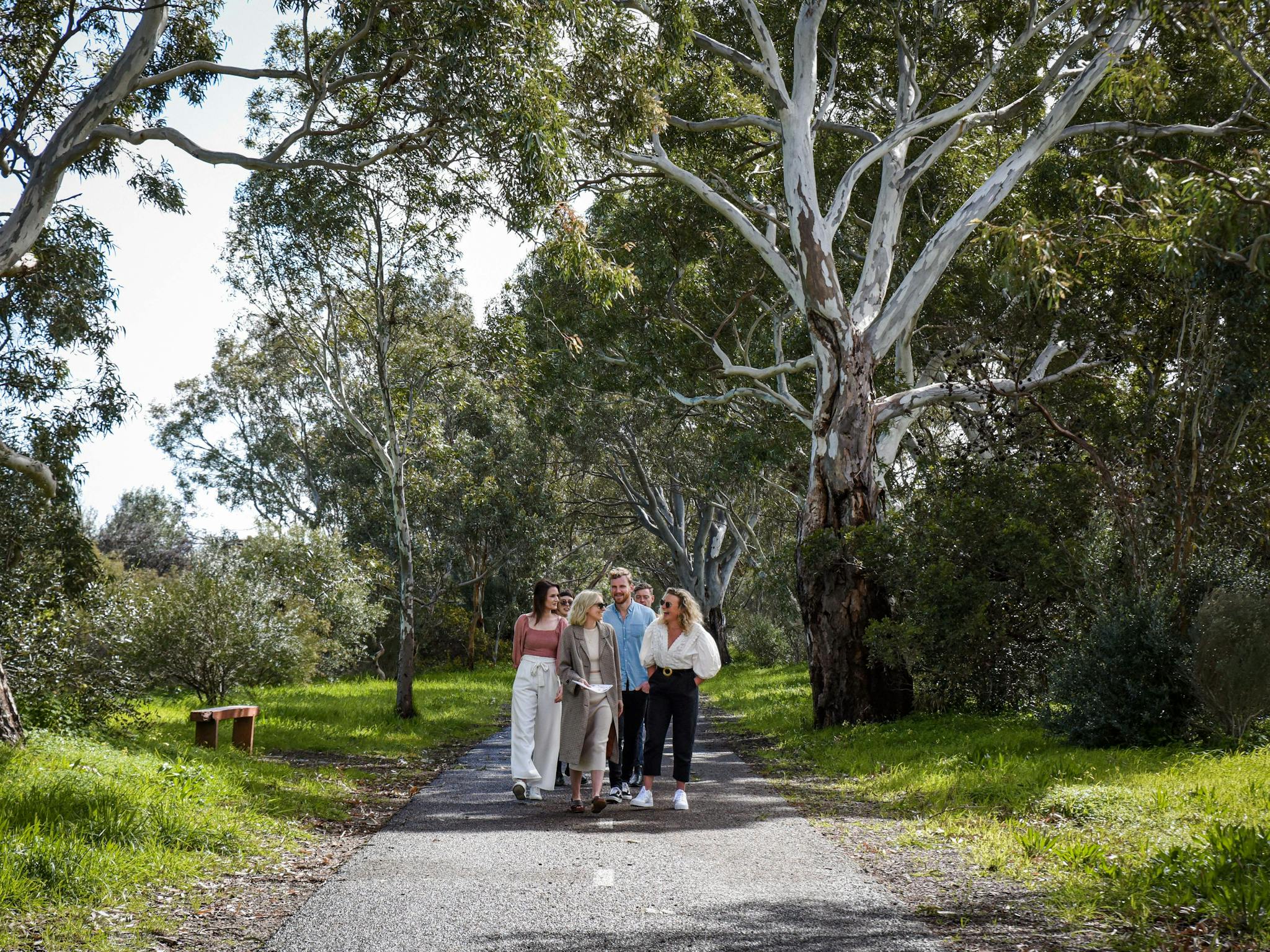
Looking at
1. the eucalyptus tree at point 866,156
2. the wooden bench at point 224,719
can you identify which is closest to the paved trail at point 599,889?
the wooden bench at point 224,719

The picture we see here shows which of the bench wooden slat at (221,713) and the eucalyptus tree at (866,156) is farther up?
the eucalyptus tree at (866,156)

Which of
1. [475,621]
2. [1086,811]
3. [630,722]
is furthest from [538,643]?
[475,621]

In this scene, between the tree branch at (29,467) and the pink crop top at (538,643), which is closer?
the pink crop top at (538,643)

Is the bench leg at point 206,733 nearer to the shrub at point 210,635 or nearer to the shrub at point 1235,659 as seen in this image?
the shrub at point 210,635

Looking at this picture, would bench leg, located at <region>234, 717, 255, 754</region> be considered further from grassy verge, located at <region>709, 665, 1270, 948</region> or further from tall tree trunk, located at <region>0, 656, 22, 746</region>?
grassy verge, located at <region>709, 665, 1270, 948</region>

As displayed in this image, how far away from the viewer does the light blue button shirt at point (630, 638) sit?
10.0 m

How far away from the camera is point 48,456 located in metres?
14.9

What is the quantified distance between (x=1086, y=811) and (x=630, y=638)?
13.7ft

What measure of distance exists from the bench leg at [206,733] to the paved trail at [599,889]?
3746 millimetres

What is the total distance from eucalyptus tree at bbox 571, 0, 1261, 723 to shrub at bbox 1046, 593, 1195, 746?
4.12 meters

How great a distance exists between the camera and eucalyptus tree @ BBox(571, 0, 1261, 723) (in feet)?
48.7

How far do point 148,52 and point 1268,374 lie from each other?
12.1 metres

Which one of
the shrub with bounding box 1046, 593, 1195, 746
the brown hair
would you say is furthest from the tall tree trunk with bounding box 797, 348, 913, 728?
the brown hair

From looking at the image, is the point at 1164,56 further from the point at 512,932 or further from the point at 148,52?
the point at 512,932
